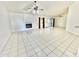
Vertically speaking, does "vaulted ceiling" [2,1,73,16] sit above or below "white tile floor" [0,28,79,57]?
above

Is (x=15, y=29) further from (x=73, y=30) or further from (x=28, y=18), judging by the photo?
(x=73, y=30)

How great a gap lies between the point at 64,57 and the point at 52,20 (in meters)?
11.0

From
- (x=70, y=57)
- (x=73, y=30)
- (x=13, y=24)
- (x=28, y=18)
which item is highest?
(x=28, y=18)

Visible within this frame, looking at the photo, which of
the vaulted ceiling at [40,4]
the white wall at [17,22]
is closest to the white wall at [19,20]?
the white wall at [17,22]

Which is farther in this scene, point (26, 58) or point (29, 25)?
point (29, 25)

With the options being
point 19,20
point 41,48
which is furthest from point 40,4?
point 19,20

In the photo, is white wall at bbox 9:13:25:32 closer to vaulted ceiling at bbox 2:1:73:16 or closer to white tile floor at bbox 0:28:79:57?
vaulted ceiling at bbox 2:1:73:16

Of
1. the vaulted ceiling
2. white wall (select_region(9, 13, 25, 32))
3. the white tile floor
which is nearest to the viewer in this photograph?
the white tile floor

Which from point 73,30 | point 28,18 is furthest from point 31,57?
point 28,18

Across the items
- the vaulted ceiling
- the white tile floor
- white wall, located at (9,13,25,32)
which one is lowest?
the white tile floor

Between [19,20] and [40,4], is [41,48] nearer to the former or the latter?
[40,4]

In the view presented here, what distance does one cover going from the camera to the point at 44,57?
1.85 m

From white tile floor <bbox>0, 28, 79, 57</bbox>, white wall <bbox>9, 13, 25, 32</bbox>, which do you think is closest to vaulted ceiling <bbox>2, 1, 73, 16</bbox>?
white wall <bbox>9, 13, 25, 32</bbox>

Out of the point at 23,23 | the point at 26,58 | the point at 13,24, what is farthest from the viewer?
the point at 23,23
